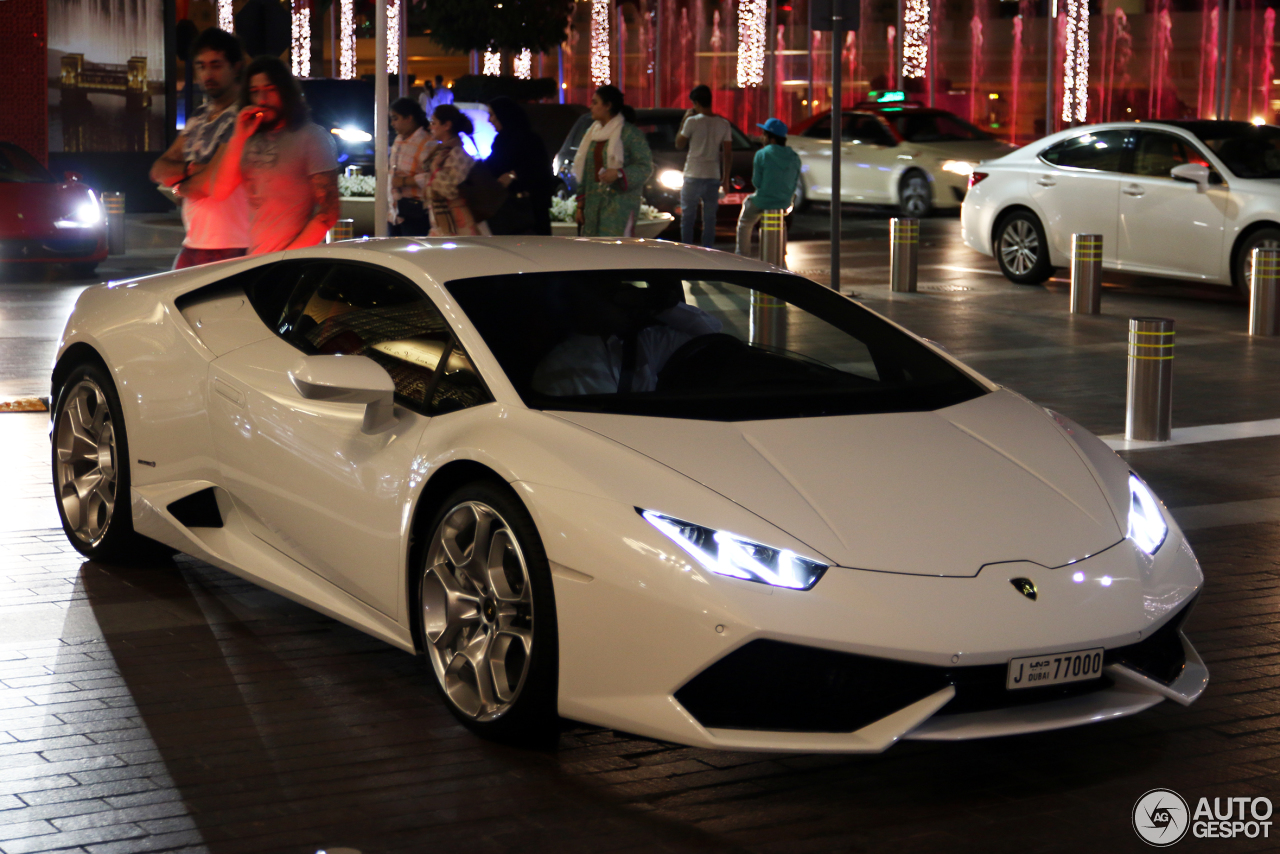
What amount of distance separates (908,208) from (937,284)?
30.5 feet

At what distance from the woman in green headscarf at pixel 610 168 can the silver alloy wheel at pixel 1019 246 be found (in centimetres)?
552

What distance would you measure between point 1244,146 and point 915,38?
78.9ft

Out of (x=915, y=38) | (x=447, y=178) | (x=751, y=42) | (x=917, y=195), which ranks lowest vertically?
(x=917, y=195)

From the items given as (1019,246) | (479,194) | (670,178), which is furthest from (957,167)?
(479,194)

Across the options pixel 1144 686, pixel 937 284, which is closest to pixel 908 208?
pixel 937 284

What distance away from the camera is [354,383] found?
15.4 ft

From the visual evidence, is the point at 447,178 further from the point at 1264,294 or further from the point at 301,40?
the point at 301,40

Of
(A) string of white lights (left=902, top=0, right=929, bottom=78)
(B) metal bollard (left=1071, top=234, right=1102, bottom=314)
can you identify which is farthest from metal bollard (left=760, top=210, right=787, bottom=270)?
(A) string of white lights (left=902, top=0, right=929, bottom=78)

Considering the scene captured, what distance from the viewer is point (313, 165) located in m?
8.24

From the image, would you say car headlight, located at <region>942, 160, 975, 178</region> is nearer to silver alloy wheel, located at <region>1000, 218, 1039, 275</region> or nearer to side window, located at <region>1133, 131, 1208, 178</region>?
silver alloy wheel, located at <region>1000, 218, 1039, 275</region>

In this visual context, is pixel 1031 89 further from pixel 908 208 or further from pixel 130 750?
pixel 130 750

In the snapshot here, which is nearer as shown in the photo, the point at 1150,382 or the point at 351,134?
the point at 1150,382

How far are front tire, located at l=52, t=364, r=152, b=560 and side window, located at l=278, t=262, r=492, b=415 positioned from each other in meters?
1.00

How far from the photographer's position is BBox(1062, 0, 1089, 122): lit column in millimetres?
37906
